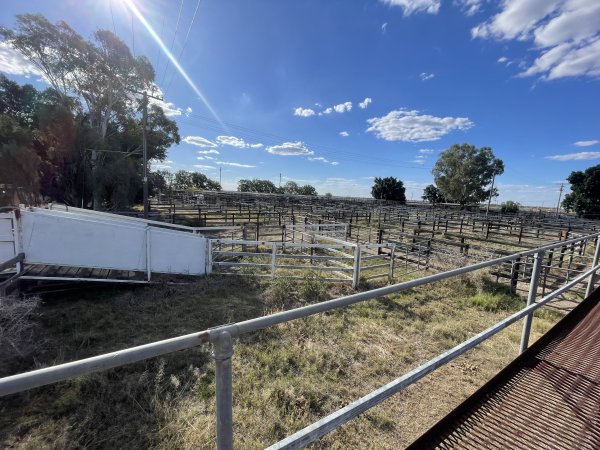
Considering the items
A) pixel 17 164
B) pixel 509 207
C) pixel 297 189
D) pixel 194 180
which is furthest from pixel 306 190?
pixel 17 164

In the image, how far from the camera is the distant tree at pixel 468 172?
43438 millimetres

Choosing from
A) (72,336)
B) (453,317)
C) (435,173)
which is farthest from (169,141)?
(435,173)

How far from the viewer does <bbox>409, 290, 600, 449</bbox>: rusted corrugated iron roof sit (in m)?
1.47

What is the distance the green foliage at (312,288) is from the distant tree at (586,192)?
135ft

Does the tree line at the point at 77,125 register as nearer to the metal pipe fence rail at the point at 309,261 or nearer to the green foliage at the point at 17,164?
the green foliage at the point at 17,164

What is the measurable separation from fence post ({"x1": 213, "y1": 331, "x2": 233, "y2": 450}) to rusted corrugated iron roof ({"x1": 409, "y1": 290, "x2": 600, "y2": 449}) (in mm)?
1021

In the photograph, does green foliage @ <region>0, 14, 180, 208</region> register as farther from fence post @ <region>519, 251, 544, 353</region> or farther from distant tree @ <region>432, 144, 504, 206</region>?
distant tree @ <region>432, 144, 504, 206</region>

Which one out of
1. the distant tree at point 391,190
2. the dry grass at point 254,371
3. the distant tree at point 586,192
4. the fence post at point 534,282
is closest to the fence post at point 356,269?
the dry grass at point 254,371

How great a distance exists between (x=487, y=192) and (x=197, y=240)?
49.6m

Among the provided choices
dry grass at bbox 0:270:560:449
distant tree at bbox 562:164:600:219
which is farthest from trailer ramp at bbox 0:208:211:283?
distant tree at bbox 562:164:600:219

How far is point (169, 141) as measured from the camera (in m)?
26.4

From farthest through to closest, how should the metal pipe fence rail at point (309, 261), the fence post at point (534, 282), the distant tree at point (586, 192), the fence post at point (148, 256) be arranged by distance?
the distant tree at point (586, 192)
the metal pipe fence rail at point (309, 261)
the fence post at point (148, 256)
the fence post at point (534, 282)

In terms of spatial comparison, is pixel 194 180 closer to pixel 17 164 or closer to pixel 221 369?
pixel 17 164

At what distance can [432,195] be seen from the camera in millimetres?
59562
